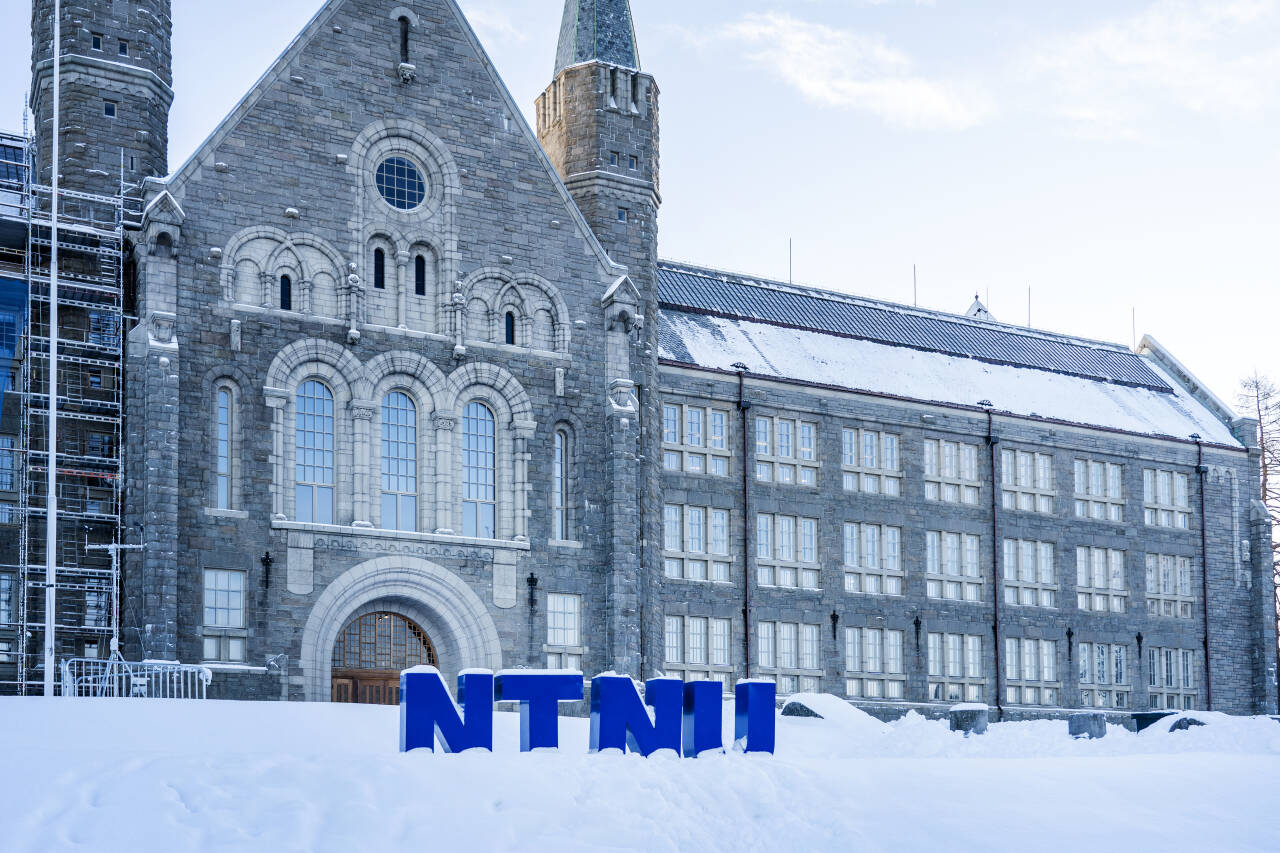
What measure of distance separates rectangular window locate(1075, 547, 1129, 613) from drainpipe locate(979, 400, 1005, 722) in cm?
357

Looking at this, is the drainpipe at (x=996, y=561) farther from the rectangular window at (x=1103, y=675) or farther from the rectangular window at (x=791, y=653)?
the rectangular window at (x=791, y=653)

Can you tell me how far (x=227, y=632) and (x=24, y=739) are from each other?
447 inches

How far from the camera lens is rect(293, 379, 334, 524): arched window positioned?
40094 mm

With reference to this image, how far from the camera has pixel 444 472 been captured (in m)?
41.6

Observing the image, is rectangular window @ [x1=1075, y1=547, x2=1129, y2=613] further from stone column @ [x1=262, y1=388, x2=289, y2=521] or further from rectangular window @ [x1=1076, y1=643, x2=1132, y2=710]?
stone column @ [x1=262, y1=388, x2=289, y2=521]

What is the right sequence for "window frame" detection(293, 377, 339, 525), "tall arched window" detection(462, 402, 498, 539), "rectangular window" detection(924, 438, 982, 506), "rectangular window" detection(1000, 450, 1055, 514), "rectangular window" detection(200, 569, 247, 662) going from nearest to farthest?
1. "rectangular window" detection(200, 569, 247, 662)
2. "window frame" detection(293, 377, 339, 525)
3. "tall arched window" detection(462, 402, 498, 539)
4. "rectangular window" detection(924, 438, 982, 506)
5. "rectangular window" detection(1000, 450, 1055, 514)

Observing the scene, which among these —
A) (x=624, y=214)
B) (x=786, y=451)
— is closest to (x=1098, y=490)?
(x=786, y=451)

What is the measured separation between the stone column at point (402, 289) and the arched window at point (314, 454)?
259 centimetres

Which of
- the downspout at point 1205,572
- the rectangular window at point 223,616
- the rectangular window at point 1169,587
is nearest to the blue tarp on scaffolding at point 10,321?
the rectangular window at point 223,616

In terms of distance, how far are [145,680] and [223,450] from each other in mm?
6100

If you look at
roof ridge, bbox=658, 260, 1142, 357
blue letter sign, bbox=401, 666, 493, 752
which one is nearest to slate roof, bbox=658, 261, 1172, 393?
roof ridge, bbox=658, 260, 1142, 357

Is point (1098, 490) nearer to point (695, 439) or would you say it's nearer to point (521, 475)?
point (695, 439)

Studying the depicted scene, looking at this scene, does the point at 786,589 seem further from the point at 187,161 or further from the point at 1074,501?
the point at 187,161

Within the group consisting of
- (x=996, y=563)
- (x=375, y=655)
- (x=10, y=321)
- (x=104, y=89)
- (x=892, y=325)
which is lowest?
(x=375, y=655)
